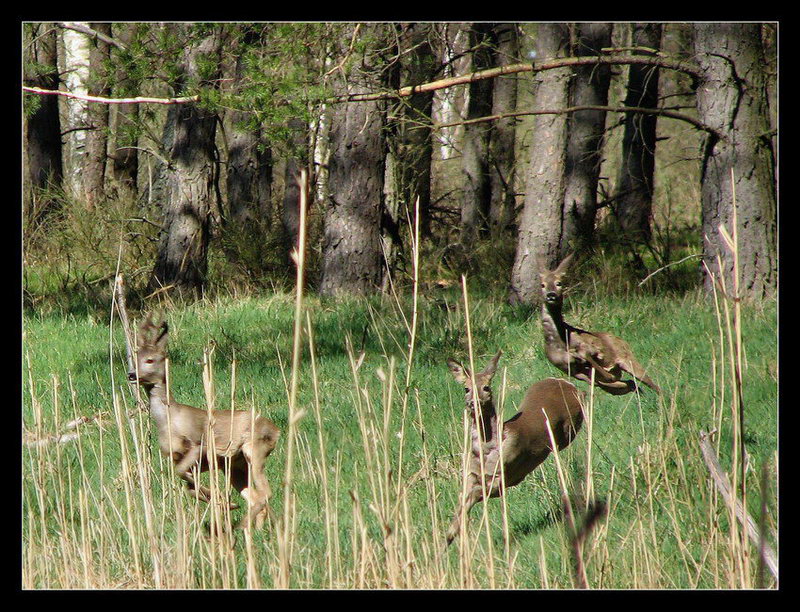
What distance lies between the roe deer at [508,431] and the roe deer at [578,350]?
0.52 meters

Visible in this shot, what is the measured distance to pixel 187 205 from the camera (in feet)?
27.6

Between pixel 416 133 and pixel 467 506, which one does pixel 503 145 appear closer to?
pixel 416 133

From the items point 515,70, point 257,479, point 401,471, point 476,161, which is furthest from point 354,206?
point 401,471

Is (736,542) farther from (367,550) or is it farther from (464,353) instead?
(464,353)

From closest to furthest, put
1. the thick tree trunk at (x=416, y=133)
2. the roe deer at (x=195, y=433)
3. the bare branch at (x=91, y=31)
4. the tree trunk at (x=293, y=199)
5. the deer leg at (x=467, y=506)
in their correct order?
1. the deer leg at (x=467, y=506)
2. the roe deer at (x=195, y=433)
3. the bare branch at (x=91, y=31)
4. the thick tree trunk at (x=416, y=133)
5. the tree trunk at (x=293, y=199)

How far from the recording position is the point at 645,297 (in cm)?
676

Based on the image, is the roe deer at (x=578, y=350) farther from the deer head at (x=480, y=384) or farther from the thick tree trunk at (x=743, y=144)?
the deer head at (x=480, y=384)

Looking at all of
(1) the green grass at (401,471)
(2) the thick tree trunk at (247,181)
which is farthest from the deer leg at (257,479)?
(2) the thick tree trunk at (247,181)

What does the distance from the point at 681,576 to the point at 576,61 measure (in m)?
3.23

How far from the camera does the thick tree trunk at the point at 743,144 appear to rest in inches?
234

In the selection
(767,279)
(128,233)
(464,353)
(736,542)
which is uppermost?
(128,233)

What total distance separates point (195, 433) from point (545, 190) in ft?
16.0

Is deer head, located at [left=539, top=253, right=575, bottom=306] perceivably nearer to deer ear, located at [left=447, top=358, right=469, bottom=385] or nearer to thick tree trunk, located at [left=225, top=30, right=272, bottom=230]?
deer ear, located at [left=447, top=358, right=469, bottom=385]
